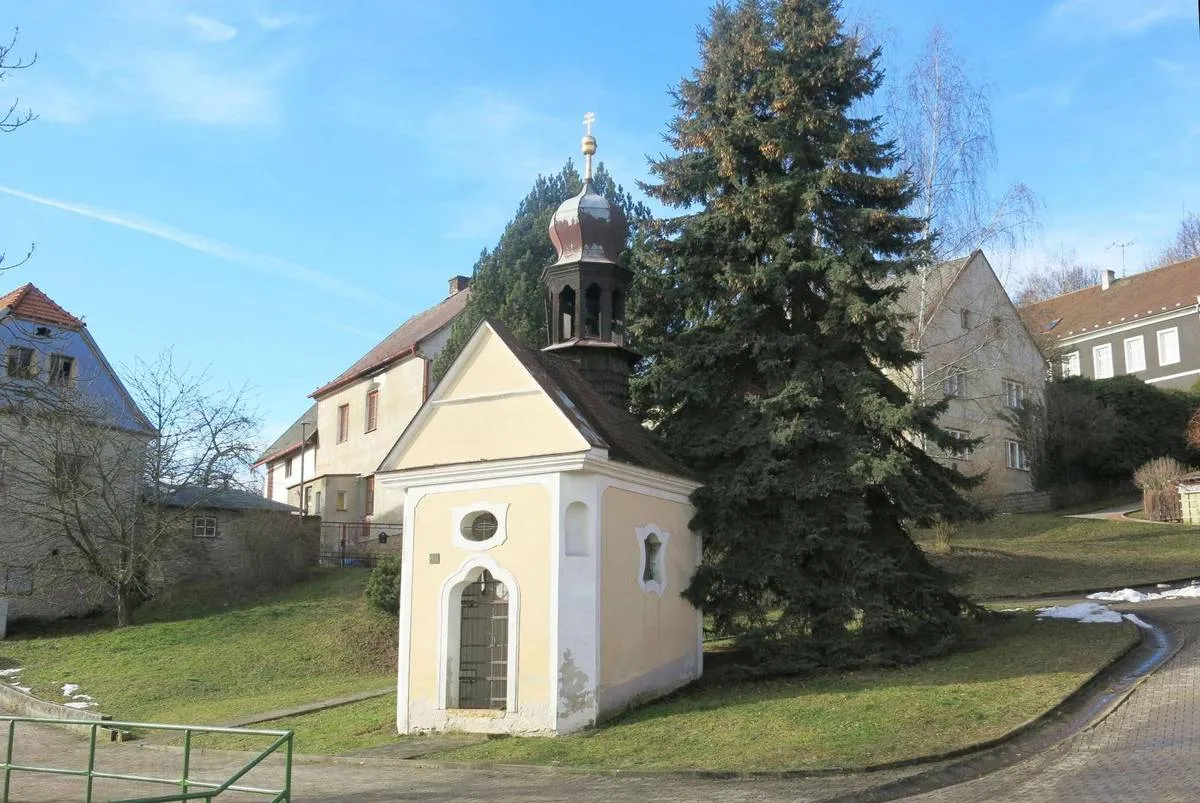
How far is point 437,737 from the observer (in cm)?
1571

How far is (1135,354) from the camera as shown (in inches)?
1998

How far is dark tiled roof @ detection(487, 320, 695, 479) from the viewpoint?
1659 cm

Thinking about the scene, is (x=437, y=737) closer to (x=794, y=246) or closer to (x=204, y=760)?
(x=204, y=760)

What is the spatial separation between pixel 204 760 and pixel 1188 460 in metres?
39.2

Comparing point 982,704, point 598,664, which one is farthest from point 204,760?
point 982,704

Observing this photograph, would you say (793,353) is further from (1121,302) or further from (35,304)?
(1121,302)

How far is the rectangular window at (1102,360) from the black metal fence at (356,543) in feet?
116

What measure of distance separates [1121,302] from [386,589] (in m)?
42.3

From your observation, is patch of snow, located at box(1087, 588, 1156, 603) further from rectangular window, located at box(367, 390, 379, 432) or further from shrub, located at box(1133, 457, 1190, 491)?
rectangular window, located at box(367, 390, 379, 432)

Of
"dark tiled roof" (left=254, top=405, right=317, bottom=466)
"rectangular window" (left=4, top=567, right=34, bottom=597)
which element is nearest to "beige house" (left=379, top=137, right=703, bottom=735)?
"rectangular window" (left=4, top=567, right=34, bottom=597)

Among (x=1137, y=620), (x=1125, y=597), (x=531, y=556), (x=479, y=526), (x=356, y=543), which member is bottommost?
(x=1137, y=620)

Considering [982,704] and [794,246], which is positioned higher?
[794,246]

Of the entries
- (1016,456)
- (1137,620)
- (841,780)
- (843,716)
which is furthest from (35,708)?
(1016,456)

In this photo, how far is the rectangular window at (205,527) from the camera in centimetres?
3241
